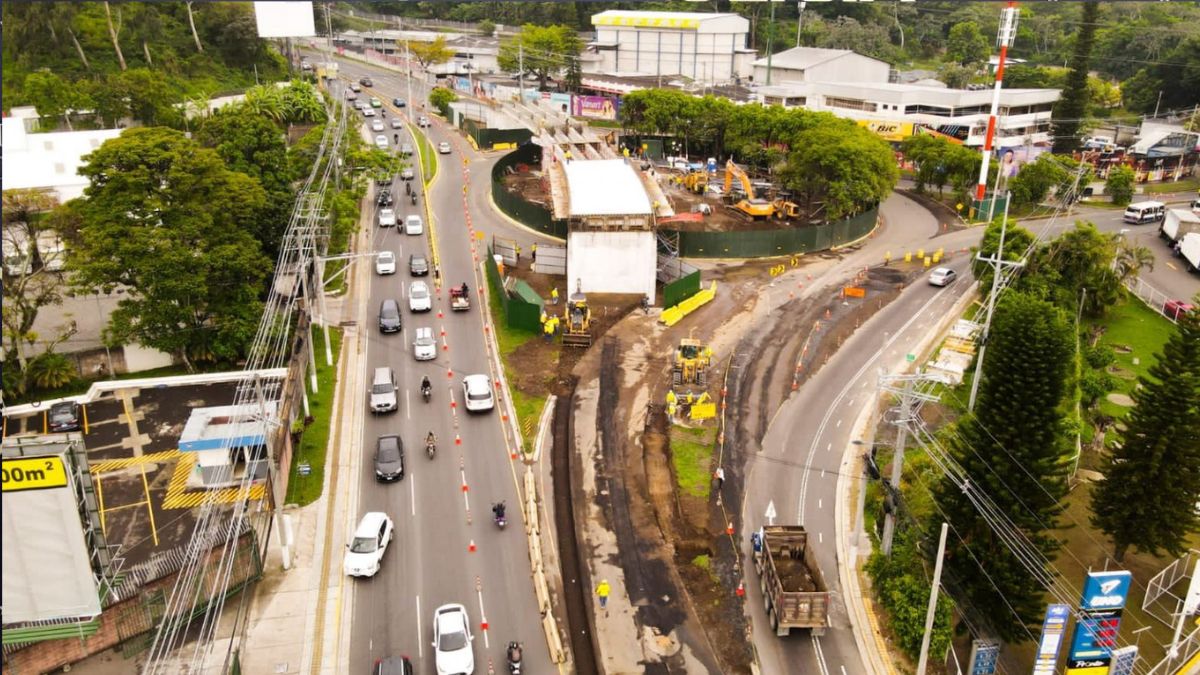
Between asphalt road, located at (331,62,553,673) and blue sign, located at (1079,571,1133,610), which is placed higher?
blue sign, located at (1079,571,1133,610)

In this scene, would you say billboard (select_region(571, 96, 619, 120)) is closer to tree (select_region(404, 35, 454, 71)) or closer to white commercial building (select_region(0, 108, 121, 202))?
tree (select_region(404, 35, 454, 71))

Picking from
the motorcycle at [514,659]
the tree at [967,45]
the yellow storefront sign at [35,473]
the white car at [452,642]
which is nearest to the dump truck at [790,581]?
the motorcycle at [514,659]

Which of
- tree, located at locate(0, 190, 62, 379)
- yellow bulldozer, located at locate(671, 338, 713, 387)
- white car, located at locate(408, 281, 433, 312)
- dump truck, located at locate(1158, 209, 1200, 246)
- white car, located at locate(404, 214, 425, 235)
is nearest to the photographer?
tree, located at locate(0, 190, 62, 379)

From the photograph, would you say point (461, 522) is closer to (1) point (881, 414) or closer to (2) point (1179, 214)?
(1) point (881, 414)

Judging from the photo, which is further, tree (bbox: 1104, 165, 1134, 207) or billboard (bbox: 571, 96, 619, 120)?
billboard (bbox: 571, 96, 619, 120)

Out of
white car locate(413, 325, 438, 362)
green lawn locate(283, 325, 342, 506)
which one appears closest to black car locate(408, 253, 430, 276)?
green lawn locate(283, 325, 342, 506)

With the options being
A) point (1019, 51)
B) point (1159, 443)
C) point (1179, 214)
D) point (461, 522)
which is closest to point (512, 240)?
point (461, 522)

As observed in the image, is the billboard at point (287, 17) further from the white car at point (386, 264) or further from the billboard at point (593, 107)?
the billboard at point (593, 107)

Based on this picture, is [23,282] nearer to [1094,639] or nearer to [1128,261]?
[1094,639]
